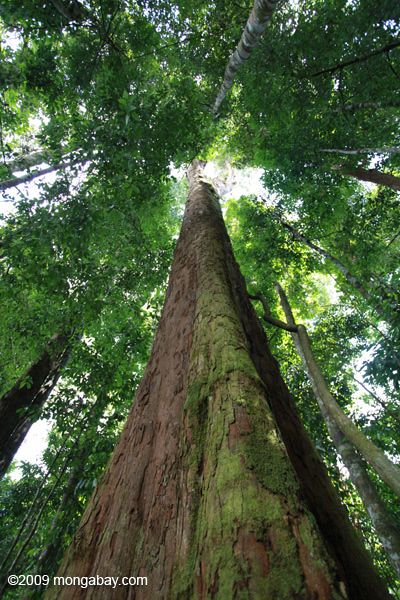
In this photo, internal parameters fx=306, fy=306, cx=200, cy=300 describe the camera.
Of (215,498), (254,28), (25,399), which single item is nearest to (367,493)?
(215,498)

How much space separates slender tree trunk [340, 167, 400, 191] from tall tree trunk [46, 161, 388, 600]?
248 inches

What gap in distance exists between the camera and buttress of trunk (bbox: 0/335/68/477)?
5129mm

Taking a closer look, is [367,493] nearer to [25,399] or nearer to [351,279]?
[351,279]

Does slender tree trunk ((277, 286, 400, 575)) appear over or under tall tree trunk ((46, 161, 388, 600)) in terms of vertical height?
over

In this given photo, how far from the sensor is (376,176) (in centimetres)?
700

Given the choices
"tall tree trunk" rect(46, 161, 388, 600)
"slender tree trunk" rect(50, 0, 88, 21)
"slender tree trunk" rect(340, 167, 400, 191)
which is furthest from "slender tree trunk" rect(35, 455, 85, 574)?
"slender tree trunk" rect(340, 167, 400, 191)

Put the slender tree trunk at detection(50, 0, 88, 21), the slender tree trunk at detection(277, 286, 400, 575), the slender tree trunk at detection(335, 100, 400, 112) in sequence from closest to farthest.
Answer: the slender tree trunk at detection(277, 286, 400, 575) → the slender tree trunk at detection(50, 0, 88, 21) → the slender tree trunk at detection(335, 100, 400, 112)

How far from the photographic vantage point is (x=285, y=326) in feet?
13.0

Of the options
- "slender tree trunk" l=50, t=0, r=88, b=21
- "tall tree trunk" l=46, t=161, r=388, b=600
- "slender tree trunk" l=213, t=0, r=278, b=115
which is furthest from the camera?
"slender tree trunk" l=213, t=0, r=278, b=115

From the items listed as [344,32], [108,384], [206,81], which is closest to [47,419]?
[108,384]

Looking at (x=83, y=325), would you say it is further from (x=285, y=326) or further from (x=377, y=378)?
(x=377, y=378)

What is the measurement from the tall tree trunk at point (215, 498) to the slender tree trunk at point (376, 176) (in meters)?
6.30

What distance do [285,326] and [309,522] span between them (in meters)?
3.23

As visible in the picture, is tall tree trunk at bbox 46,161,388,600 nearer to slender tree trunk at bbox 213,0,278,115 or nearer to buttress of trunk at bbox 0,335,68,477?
buttress of trunk at bbox 0,335,68,477
